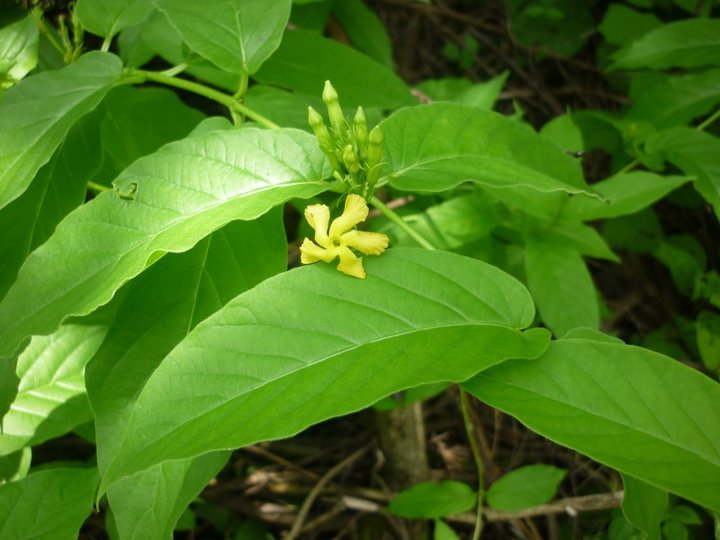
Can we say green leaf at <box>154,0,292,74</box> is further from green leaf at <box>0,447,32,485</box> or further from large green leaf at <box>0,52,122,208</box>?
green leaf at <box>0,447,32,485</box>

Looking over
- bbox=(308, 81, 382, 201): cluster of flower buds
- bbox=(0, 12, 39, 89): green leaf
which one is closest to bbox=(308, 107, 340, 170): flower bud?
bbox=(308, 81, 382, 201): cluster of flower buds

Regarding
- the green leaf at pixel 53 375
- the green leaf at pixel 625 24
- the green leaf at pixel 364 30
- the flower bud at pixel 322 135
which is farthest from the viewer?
the green leaf at pixel 625 24

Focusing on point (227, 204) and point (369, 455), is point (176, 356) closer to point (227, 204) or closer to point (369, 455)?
point (227, 204)

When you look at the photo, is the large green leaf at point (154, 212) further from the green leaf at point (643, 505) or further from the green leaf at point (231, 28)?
the green leaf at point (643, 505)

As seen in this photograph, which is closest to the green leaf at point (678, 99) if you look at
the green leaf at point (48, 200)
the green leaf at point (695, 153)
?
the green leaf at point (695, 153)

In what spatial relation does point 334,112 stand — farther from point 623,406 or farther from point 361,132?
point 623,406

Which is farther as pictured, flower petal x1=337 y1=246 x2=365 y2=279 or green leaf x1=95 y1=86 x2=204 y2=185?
green leaf x1=95 y1=86 x2=204 y2=185

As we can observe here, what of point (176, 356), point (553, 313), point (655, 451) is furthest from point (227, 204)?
point (553, 313)
